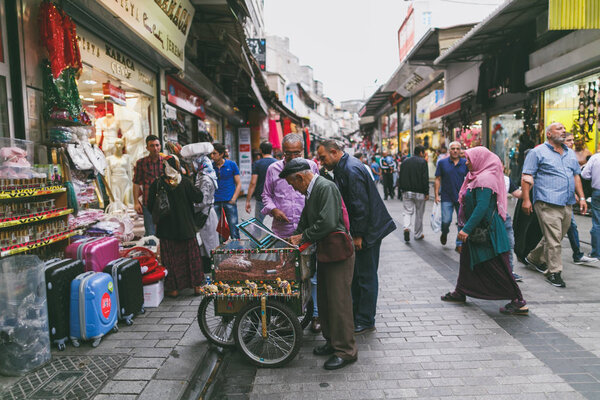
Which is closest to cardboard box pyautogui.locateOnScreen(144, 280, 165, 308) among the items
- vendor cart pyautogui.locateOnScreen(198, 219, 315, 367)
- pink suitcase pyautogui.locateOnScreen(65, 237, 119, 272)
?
pink suitcase pyautogui.locateOnScreen(65, 237, 119, 272)

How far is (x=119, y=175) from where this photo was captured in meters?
7.59

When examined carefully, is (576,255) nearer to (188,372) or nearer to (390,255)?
(390,255)

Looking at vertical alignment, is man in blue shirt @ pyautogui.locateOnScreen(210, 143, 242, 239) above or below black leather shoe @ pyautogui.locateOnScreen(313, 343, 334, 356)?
above

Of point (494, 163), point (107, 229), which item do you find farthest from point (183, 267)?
point (494, 163)

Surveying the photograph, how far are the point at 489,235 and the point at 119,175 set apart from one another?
604 cm

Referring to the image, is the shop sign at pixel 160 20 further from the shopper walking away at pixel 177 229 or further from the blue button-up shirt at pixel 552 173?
the blue button-up shirt at pixel 552 173

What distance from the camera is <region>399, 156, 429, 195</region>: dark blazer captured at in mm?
8703

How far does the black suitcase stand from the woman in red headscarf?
13.1 ft

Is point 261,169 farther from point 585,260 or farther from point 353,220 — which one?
point 585,260

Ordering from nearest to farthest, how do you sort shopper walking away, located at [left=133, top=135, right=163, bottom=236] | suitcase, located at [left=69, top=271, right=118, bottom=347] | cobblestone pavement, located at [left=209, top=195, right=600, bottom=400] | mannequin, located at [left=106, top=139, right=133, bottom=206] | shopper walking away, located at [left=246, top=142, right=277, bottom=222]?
cobblestone pavement, located at [left=209, top=195, right=600, bottom=400], suitcase, located at [left=69, top=271, right=118, bottom=347], shopper walking away, located at [left=133, top=135, right=163, bottom=236], shopper walking away, located at [left=246, top=142, right=277, bottom=222], mannequin, located at [left=106, top=139, right=133, bottom=206]

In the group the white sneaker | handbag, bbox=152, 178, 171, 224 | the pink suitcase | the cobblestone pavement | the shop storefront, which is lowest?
the cobblestone pavement

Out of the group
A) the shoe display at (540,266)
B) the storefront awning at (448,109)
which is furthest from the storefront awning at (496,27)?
the shoe display at (540,266)

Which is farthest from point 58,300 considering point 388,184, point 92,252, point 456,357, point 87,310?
point 388,184

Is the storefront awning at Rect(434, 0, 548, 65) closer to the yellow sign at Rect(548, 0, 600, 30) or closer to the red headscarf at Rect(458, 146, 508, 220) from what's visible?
the yellow sign at Rect(548, 0, 600, 30)
